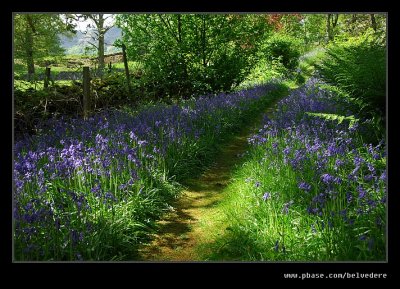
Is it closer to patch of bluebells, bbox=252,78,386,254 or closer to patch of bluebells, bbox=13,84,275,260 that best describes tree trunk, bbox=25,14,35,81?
patch of bluebells, bbox=13,84,275,260

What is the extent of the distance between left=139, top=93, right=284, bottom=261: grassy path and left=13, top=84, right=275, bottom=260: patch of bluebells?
0.36 m

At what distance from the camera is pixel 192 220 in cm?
473

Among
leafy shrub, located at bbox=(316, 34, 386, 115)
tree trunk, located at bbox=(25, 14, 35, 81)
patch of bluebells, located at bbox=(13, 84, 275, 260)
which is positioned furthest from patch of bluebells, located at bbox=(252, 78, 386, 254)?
tree trunk, located at bbox=(25, 14, 35, 81)

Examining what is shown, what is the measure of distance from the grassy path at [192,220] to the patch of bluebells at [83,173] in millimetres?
359

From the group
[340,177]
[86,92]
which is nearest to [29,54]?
[86,92]

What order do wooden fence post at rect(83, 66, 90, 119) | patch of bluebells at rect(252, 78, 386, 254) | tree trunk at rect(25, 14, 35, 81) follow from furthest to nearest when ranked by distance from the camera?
tree trunk at rect(25, 14, 35, 81) < wooden fence post at rect(83, 66, 90, 119) < patch of bluebells at rect(252, 78, 386, 254)

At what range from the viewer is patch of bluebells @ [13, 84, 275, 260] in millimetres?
3447

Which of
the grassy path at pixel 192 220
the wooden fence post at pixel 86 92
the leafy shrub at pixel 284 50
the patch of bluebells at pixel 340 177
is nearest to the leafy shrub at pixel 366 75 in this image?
the patch of bluebells at pixel 340 177

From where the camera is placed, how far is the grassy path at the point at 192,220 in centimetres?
393

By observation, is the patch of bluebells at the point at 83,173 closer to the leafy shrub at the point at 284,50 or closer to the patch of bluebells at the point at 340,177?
the patch of bluebells at the point at 340,177

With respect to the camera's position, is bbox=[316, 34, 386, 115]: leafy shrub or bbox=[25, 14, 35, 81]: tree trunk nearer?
bbox=[316, 34, 386, 115]: leafy shrub

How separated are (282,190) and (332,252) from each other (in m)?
1.24

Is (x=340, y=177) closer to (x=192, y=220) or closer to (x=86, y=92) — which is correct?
(x=192, y=220)

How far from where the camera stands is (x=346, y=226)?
3.41 meters
